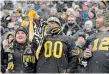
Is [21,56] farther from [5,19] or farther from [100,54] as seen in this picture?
[5,19]

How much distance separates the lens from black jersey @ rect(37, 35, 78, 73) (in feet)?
29.3

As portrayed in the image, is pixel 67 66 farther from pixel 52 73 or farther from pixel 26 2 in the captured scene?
pixel 26 2

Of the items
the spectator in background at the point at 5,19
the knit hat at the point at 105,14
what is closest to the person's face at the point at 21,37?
the knit hat at the point at 105,14

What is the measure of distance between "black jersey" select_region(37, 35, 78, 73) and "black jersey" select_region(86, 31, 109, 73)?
44 cm

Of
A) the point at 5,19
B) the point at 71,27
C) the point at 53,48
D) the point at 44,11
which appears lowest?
the point at 53,48

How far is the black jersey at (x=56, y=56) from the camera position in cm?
895

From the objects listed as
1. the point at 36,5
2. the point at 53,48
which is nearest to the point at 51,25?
the point at 53,48

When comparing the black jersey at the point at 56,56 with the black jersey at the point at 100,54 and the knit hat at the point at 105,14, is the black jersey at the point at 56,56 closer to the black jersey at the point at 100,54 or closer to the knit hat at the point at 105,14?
the black jersey at the point at 100,54

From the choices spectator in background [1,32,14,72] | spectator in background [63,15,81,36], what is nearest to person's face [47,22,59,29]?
spectator in background [1,32,14,72]

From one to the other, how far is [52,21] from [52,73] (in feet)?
3.51

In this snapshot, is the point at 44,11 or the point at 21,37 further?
the point at 44,11

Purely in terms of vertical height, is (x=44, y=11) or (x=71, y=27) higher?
Result: (x=44, y=11)

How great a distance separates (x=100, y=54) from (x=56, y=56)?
2.82 feet

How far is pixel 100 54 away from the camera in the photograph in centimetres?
880
